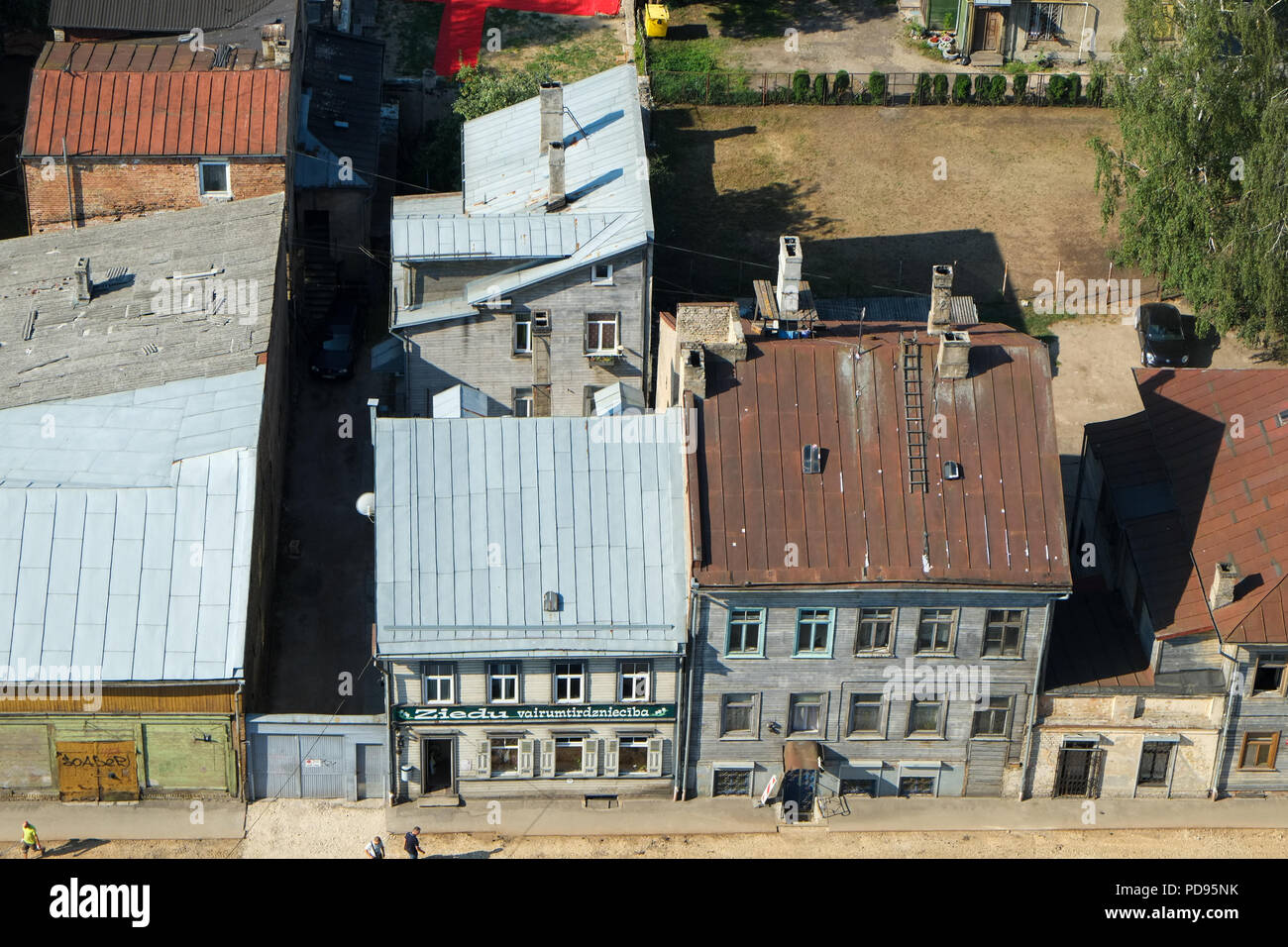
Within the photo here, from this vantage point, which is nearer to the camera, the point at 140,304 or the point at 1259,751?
the point at 1259,751

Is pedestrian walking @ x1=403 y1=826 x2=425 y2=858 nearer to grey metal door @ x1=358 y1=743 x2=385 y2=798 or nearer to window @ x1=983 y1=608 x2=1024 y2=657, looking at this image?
grey metal door @ x1=358 y1=743 x2=385 y2=798

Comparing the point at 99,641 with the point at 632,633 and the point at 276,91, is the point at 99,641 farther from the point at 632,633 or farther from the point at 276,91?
the point at 276,91

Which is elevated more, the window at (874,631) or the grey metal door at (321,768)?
the window at (874,631)

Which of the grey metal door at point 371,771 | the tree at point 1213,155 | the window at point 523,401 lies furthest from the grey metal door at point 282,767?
the tree at point 1213,155

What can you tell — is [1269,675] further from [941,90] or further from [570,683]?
[941,90]

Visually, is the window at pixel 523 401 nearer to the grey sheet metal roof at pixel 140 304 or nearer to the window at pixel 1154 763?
the grey sheet metal roof at pixel 140 304

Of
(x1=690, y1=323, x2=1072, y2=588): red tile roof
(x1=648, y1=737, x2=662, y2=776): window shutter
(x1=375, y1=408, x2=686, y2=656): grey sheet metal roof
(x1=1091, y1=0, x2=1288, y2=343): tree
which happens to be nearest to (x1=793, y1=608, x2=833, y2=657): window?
(x1=690, y1=323, x2=1072, y2=588): red tile roof

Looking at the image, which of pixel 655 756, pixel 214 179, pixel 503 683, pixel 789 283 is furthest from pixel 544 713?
pixel 214 179

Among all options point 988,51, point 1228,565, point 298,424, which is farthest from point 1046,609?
point 988,51
